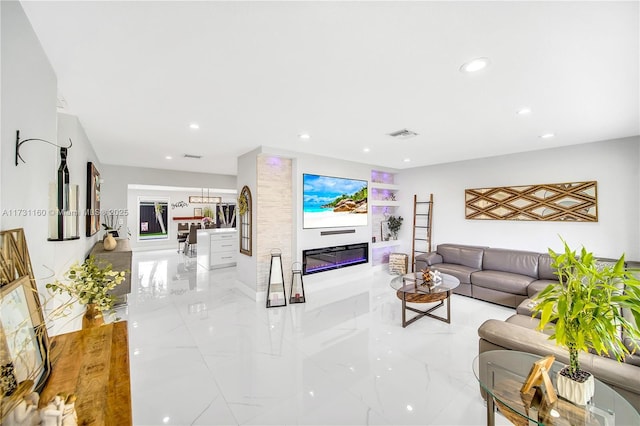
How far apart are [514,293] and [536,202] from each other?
1.74 m

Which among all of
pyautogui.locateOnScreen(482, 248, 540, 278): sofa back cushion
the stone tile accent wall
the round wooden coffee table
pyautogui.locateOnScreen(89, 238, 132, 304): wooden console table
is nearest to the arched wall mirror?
the stone tile accent wall

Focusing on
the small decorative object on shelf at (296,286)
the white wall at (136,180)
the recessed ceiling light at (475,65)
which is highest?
the recessed ceiling light at (475,65)

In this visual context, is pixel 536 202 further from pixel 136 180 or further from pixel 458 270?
pixel 136 180

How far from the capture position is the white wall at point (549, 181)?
3.87 meters

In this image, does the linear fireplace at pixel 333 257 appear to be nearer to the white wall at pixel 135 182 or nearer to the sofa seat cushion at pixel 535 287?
the sofa seat cushion at pixel 535 287

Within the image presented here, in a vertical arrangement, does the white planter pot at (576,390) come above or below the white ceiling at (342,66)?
below

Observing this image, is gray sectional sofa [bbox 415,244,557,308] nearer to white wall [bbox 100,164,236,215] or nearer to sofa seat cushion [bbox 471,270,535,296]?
sofa seat cushion [bbox 471,270,535,296]

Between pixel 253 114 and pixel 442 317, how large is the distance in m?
3.57

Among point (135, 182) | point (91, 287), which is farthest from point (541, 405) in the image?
point (135, 182)

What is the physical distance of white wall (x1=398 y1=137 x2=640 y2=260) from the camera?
3.87 meters

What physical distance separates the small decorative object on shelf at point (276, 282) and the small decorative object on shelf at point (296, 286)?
0.17 meters

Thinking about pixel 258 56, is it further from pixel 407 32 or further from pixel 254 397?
pixel 254 397

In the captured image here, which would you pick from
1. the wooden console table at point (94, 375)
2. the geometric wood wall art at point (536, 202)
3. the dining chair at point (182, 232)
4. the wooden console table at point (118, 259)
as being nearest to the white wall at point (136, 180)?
the wooden console table at point (118, 259)

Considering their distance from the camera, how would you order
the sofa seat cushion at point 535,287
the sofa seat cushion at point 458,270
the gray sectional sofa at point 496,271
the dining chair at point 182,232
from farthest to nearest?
the dining chair at point 182,232
the sofa seat cushion at point 458,270
the gray sectional sofa at point 496,271
the sofa seat cushion at point 535,287
